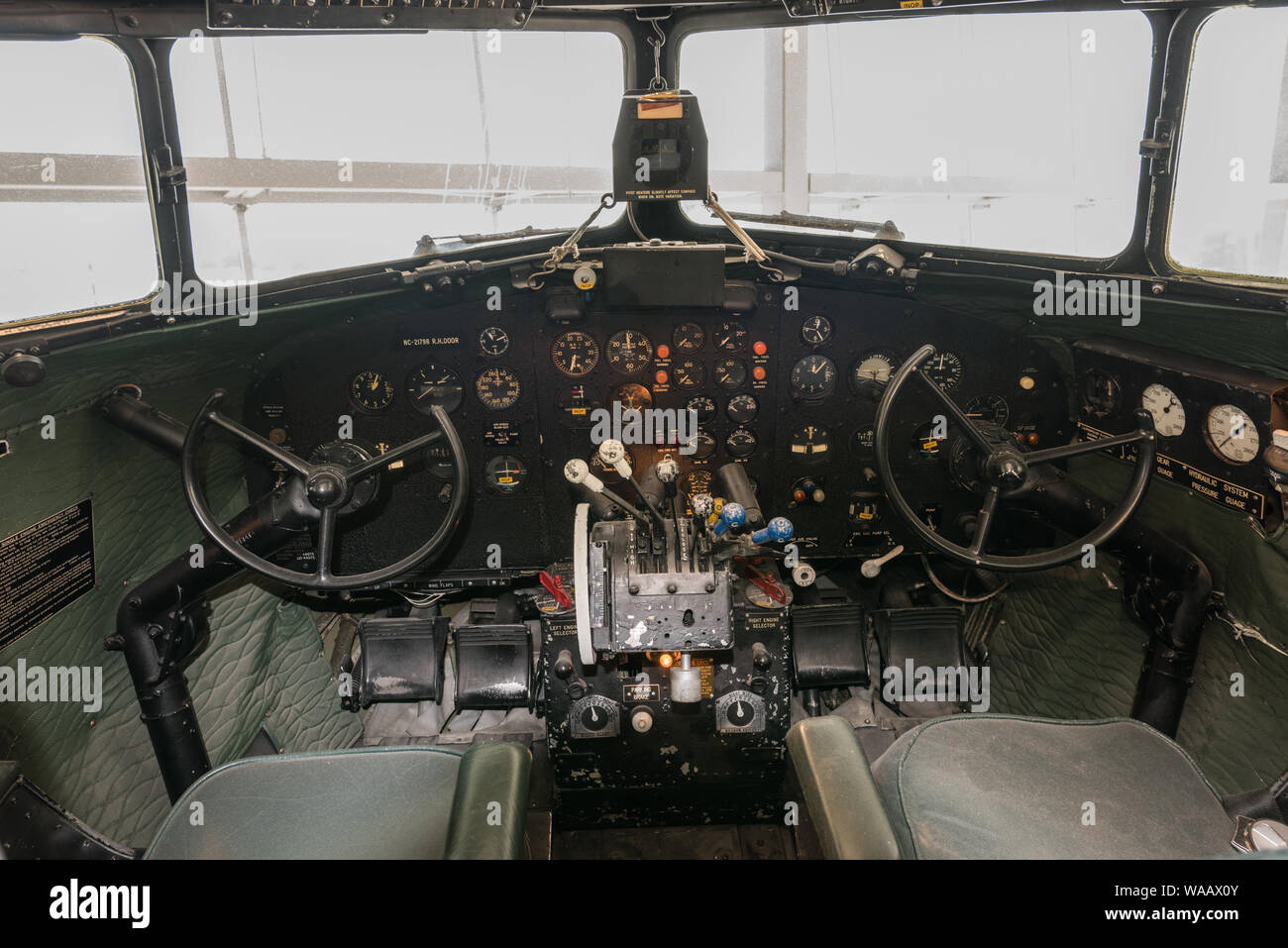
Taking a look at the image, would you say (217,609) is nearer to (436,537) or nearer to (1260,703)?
(436,537)

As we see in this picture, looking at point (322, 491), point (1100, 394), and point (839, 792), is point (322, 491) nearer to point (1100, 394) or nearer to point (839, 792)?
point (839, 792)

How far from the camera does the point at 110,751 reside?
2.49 meters

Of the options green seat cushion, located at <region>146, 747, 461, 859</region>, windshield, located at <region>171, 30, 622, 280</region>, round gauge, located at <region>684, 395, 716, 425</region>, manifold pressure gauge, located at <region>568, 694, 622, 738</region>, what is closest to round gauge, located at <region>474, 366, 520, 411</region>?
windshield, located at <region>171, 30, 622, 280</region>

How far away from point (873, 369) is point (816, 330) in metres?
0.26

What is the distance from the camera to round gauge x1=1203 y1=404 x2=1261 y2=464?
7.34 ft

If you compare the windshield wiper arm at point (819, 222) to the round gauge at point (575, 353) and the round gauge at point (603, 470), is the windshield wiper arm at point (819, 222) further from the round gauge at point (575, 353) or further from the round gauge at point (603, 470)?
the round gauge at point (603, 470)

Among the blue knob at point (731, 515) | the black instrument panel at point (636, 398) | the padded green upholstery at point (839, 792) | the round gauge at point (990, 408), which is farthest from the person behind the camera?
the round gauge at point (990, 408)

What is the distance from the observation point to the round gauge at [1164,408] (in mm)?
2514

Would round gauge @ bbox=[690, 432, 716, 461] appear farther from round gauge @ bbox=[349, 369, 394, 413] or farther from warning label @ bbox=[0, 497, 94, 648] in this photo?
warning label @ bbox=[0, 497, 94, 648]

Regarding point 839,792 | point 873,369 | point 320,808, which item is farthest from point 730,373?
point 320,808

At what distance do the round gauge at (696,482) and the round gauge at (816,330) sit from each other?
0.64m

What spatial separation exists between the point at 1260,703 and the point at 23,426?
3.41 m

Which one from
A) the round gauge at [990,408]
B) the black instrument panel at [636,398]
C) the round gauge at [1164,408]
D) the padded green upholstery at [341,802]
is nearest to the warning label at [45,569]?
the black instrument panel at [636,398]
